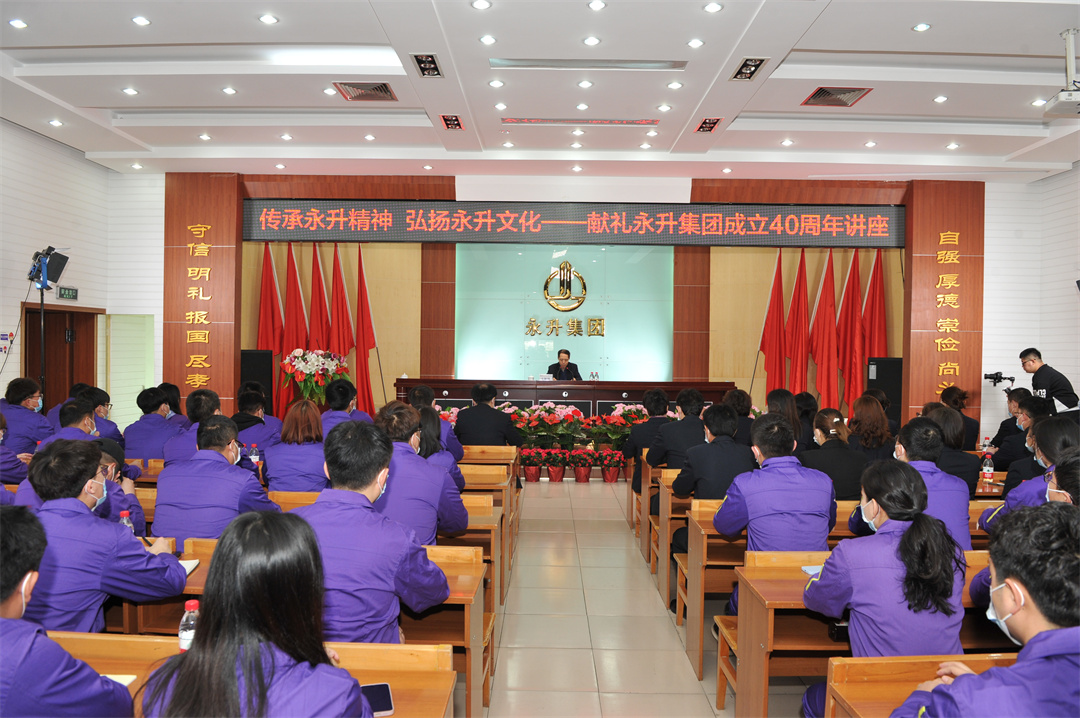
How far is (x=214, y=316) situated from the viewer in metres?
7.78

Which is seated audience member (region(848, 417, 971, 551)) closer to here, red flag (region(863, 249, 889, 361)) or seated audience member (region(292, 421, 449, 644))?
seated audience member (region(292, 421, 449, 644))

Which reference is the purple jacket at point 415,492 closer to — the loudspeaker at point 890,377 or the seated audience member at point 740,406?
the seated audience member at point 740,406

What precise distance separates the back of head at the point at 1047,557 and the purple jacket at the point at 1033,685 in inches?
2.4

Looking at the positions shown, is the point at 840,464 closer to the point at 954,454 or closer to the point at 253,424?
the point at 954,454

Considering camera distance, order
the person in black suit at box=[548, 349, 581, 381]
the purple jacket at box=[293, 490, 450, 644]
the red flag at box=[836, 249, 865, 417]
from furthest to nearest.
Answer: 1. the person in black suit at box=[548, 349, 581, 381]
2. the red flag at box=[836, 249, 865, 417]
3. the purple jacket at box=[293, 490, 450, 644]

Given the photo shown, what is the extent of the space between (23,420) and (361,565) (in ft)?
14.2

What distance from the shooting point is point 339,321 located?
9141 millimetres

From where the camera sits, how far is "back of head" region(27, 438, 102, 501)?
2203 millimetres

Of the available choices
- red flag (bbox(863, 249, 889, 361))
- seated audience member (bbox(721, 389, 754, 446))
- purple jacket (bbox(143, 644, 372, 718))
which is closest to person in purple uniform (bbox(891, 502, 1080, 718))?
purple jacket (bbox(143, 644, 372, 718))

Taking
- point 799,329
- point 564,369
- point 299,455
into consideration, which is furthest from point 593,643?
point 799,329

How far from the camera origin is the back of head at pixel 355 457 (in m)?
2.18

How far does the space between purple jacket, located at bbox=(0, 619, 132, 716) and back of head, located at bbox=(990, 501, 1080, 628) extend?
1868 millimetres

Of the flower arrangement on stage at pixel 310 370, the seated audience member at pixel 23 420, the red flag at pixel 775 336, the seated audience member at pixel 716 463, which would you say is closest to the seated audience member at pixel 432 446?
the seated audience member at pixel 716 463

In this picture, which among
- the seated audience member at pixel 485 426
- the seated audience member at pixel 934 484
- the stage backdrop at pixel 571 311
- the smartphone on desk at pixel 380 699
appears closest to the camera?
the smartphone on desk at pixel 380 699
